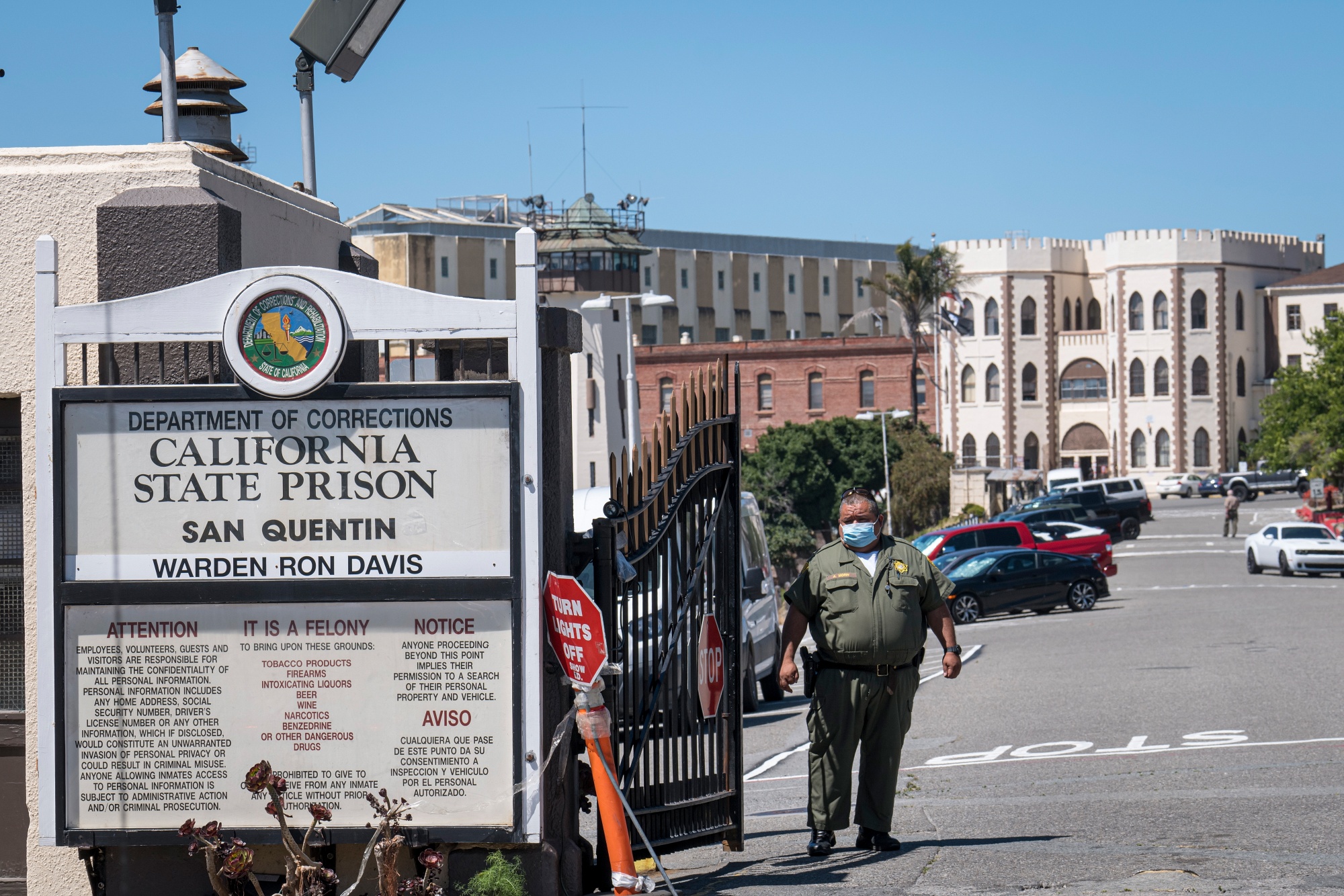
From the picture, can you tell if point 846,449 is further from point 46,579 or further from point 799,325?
point 46,579

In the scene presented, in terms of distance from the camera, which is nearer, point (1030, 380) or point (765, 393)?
point (1030, 380)

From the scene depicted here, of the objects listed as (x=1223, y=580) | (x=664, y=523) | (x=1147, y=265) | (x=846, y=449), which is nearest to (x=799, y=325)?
(x=1147, y=265)

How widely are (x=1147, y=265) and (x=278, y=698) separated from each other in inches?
3997

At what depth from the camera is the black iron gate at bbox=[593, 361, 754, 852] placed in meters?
6.68

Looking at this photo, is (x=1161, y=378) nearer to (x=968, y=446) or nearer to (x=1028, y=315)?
(x=1028, y=315)

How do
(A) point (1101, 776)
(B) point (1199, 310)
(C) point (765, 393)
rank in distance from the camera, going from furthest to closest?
(C) point (765, 393)
(B) point (1199, 310)
(A) point (1101, 776)

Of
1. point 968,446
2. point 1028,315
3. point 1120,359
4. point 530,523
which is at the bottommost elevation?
point 530,523

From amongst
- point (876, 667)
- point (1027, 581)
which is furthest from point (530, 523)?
point (1027, 581)

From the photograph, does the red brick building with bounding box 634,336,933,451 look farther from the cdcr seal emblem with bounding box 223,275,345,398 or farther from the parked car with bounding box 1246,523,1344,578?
the cdcr seal emblem with bounding box 223,275,345,398

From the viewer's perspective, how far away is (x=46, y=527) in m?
6.14

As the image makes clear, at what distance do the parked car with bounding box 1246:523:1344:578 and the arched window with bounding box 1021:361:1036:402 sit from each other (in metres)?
63.4

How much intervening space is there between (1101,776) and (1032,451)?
9317 centimetres

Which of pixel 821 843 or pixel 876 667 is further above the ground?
pixel 876 667

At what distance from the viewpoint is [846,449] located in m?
84.6
